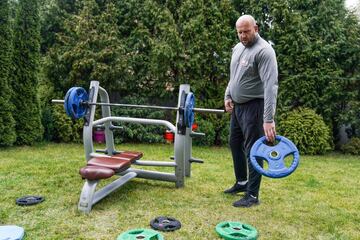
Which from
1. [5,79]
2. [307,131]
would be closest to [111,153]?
[5,79]

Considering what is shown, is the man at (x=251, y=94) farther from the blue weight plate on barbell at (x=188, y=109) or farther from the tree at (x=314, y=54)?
the tree at (x=314, y=54)

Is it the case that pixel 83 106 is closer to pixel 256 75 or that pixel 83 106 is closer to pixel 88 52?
pixel 256 75

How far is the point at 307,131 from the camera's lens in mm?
5996

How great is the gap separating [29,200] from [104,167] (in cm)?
76

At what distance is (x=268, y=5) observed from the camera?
6559 millimetres

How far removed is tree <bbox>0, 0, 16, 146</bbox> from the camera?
5.45 m

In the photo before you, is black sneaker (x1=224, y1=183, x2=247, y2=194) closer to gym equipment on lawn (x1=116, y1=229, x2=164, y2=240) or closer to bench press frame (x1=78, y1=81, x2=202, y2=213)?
bench press frame (x1=78, y1=81, x2=202, y2=213)

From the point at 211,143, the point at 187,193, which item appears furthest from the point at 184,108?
the point at 211,143

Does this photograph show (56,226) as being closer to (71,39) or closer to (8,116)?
(8,116)

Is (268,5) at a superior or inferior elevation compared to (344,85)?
superior

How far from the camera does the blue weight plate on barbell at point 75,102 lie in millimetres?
3426

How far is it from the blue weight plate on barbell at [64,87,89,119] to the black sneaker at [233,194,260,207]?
184 cm

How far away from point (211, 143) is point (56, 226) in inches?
170

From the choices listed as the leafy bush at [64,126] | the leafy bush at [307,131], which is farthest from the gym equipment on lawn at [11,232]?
the leafy bush at [307,131]
